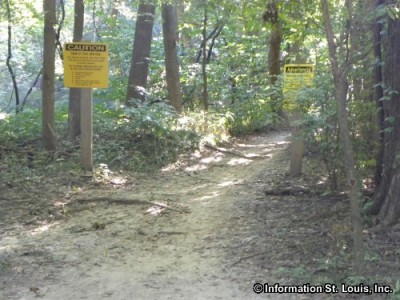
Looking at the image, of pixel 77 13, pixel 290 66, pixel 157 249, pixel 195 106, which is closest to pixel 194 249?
pixel 157 249

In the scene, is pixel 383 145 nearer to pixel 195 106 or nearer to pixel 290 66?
pixel 290 66

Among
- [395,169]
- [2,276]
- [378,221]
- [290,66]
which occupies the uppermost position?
[290,66]

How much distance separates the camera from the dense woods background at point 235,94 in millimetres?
6480

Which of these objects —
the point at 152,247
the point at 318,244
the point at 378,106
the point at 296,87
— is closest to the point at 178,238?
the point at 152,247

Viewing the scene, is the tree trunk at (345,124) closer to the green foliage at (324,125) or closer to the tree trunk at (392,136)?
the tree trunk at (392,136)

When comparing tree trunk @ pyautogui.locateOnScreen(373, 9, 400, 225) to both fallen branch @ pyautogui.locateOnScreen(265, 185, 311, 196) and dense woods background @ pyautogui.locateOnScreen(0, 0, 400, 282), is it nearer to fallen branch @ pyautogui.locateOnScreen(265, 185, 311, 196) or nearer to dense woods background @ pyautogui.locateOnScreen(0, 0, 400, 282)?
dense woods background @ pyautogui.locateOnScreen(0, 0, 400, 282)

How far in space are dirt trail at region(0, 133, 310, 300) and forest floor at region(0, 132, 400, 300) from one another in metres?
0.01

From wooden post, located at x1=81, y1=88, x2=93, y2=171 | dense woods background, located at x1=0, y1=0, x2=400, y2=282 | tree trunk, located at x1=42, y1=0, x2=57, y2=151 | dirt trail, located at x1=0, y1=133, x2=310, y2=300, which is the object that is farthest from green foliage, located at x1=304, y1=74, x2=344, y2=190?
tree trunk, located at x1=42, y1=0, x2=57, y2=151

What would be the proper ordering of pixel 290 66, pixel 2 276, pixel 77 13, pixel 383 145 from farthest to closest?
1. pixel 77 13
2. pixel 290 66
3. pixel 383 145
4. pixel 2 276

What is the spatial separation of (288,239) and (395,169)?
1564mm

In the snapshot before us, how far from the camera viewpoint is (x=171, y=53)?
15.7 meters

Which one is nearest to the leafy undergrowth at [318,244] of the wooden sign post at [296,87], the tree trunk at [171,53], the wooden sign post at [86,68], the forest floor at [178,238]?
the forest floor at [178,238]

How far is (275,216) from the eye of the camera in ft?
25.6

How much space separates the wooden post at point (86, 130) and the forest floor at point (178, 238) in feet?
1.26
